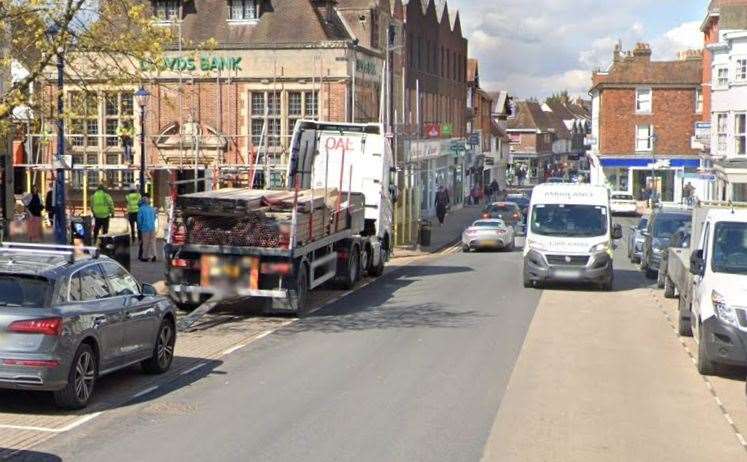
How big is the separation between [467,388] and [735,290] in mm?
3548

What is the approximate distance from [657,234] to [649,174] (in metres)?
48.0

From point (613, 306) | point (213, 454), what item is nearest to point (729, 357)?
point (213, 454)

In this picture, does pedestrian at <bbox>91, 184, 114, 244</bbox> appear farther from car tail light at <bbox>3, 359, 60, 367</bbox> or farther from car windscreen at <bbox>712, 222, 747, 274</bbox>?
car tail light at <bbox>3, 359, 60, 367</bbox>

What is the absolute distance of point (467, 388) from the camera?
12594mm

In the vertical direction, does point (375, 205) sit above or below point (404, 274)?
above

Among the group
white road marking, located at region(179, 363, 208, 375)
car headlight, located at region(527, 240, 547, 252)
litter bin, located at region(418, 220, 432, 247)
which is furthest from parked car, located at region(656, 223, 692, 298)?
litter bin, located at region(418, 220, 432, 247)

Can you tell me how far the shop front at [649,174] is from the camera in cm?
7162

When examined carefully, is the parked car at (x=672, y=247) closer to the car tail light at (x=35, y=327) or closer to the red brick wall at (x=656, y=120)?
the car tail light at (x=35, y=327)

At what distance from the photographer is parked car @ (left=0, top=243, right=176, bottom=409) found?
10398mm

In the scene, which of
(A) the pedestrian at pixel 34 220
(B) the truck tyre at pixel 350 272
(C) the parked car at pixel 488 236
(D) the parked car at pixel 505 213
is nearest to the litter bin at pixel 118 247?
(A) the pedestrian at pixel 34 220

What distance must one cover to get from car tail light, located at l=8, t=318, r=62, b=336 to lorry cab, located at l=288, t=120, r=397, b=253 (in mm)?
14546

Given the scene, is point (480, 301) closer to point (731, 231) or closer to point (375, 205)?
point (375, 205)

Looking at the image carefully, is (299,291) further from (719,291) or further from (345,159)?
(345,159)

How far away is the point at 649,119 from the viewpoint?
73438mm
